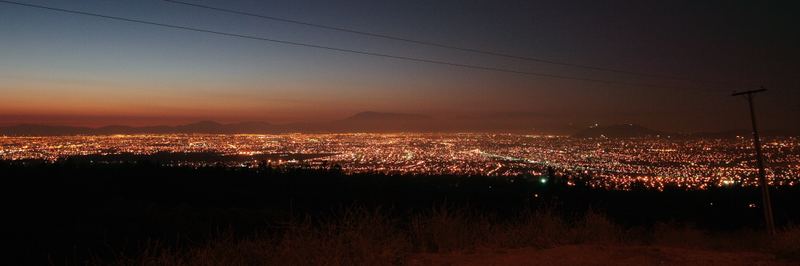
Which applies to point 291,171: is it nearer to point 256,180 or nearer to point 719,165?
point 256,180

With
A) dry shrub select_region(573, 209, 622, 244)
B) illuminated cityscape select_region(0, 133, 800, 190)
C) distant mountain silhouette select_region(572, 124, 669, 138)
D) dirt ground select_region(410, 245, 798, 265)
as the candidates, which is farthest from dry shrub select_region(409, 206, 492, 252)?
distant mountain silhouette select_region(572, 124, 669, 138)

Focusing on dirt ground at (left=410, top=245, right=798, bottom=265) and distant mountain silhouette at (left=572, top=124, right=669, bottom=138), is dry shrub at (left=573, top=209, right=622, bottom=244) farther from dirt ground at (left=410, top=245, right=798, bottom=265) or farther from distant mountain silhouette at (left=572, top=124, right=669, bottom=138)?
distant mountain silhouette at (left=572, top=124, right=669, bottom=138)

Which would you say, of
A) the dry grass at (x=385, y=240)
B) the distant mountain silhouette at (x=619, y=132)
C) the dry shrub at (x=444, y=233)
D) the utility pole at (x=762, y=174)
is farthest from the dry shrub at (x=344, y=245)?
the distant mountain silhouette at (x=619, y=132)

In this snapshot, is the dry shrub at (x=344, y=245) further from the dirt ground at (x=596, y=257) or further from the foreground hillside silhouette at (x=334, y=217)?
the dirt ground at (x=596, y=257)

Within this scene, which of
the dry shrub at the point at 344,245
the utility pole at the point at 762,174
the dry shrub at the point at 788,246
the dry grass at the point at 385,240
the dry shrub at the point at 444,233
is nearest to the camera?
the dry shrub at the point at 344,245

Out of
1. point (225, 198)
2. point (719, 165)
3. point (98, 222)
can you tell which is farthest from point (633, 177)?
point (98, 222)

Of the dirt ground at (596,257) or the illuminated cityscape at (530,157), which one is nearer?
the dirt ground at (596,257)

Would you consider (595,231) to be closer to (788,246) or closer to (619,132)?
(788,246)
